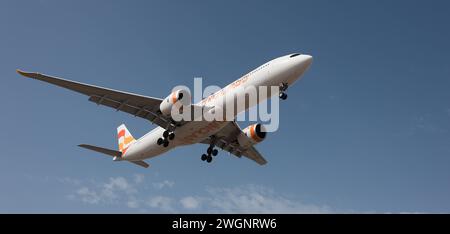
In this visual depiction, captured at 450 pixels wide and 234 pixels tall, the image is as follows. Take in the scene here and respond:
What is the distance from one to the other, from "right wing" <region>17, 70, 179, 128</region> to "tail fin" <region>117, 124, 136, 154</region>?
10.3 meters

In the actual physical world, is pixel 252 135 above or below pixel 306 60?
below

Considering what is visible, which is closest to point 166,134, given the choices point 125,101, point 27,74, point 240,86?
point 125,101

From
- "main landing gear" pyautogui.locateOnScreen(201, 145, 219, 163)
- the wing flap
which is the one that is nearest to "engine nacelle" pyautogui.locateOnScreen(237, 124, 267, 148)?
"main landing gear" pyautogui.locateOnScreen(201, 145, 219, 163)

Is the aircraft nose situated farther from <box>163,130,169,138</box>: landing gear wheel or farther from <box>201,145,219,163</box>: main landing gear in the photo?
<box>201,145,219,163</box>: main landing gear

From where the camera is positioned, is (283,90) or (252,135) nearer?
(283,90)

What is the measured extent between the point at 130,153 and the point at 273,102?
15.9m

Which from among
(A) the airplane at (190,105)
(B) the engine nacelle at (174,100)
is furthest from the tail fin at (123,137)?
(B) the engine nacelle at (174,100)

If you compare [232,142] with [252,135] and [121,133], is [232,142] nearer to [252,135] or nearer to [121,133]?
[252,135]

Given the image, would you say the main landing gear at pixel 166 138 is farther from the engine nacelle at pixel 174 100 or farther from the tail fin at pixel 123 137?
the tail fin at pixel 123 137

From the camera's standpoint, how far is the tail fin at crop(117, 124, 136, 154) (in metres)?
50.6

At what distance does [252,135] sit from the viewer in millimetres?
43375

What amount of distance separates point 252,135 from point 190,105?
881cm

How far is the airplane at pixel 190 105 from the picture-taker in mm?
34844

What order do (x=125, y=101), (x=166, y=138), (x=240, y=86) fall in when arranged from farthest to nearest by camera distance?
(x=166, y=138) < (x=125, y=101) < (x=240, y=86)
